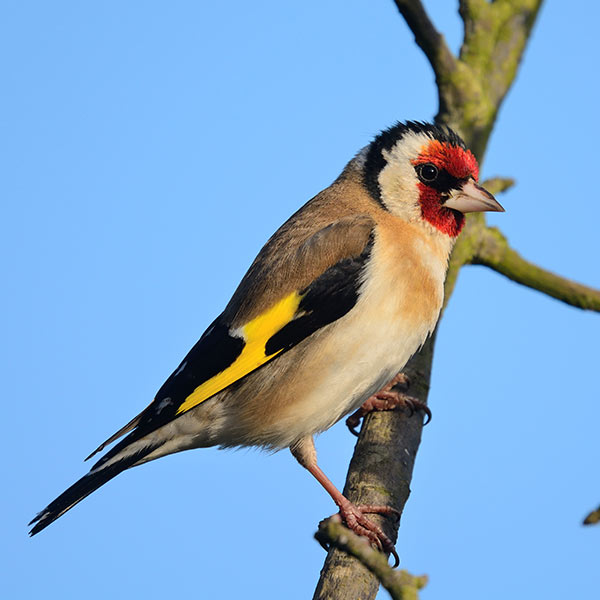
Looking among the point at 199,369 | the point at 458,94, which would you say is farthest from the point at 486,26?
the point at 199,369

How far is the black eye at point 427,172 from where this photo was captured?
5.44 metres

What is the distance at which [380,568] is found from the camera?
2684 mm

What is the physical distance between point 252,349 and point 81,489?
3.82ft

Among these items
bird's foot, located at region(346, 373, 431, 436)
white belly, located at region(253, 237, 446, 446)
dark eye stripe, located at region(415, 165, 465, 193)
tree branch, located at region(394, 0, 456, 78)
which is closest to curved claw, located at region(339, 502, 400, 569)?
white belly, located at region(253, 237, 446, 446)

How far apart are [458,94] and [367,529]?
10.5 ft

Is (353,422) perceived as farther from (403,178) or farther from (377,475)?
(403,178)

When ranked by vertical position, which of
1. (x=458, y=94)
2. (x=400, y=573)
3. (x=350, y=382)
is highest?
(x=458, y=94)

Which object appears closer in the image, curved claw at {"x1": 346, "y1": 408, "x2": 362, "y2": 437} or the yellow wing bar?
the yellow wing bar

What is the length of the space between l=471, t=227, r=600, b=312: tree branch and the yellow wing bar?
1813 mm

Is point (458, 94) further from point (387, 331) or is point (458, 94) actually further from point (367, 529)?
point (367, 529)

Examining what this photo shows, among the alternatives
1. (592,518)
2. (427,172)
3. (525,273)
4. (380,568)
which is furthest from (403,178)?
(380,568)

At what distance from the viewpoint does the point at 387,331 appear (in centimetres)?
479

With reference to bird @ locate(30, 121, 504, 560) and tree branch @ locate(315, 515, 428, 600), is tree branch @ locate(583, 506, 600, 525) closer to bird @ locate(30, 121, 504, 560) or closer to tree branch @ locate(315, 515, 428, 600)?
tree branch @ locate(315, 515, 428, 600)

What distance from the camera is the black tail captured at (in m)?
4.65
